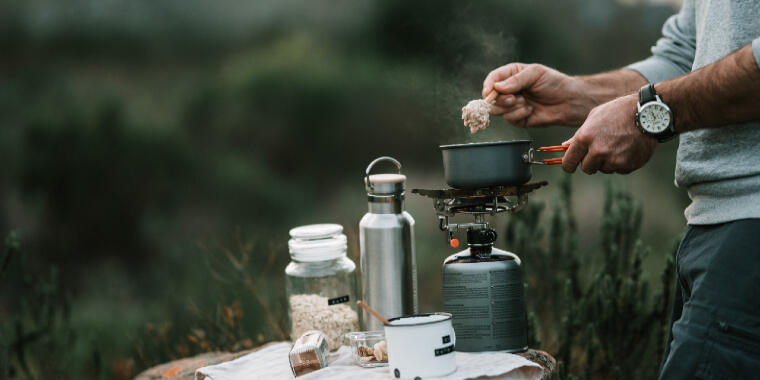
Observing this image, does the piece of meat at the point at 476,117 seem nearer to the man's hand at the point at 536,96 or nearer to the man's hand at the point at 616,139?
the man's hand at the point at 536,96

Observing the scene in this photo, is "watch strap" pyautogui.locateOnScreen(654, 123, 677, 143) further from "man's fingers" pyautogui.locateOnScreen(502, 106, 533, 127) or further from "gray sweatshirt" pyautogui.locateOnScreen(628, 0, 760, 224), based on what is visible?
"man's fingers" pyautogui.locateOnScreen(502, 106, 533, 127)

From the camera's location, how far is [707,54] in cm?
158

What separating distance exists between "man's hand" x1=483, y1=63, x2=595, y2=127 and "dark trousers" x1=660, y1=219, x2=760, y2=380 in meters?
0.75

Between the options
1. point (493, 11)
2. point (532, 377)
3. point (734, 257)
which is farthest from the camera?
point (493, 11)

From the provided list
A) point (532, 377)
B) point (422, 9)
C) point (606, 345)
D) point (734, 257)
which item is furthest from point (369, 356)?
point (422, 9)

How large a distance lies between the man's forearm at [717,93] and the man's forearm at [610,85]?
23.8 inches

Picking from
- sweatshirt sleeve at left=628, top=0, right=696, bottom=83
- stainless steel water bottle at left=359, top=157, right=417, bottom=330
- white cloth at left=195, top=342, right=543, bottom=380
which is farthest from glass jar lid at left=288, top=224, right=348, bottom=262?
sweatshirt sleeve at left=628, top=0, right=696, bottom=83

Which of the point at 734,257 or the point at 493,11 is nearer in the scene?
the point at 734,257

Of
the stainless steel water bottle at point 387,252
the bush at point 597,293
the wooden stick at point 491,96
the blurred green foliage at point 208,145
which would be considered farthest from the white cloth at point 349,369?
the blurred green foliage at point 208,145

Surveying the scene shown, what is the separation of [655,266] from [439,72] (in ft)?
4.86

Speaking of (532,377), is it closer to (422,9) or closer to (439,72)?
(439,72)

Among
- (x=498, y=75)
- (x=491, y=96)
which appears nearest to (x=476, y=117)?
(x=491, y=96)

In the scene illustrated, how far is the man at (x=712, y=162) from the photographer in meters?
1.38

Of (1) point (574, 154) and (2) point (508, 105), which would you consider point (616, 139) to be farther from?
(2) point (508, 105)
